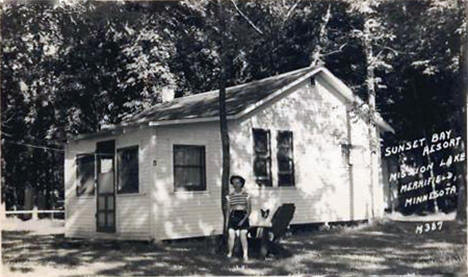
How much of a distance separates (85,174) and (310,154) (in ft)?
21.2

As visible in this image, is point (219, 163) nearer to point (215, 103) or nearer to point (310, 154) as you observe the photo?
point (215, 103)

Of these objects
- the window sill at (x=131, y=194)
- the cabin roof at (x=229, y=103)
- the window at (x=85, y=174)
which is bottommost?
the window sill at (x=131, y=194)

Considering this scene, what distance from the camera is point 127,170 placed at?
52.0ft

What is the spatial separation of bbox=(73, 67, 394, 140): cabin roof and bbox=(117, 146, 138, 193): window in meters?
0.65

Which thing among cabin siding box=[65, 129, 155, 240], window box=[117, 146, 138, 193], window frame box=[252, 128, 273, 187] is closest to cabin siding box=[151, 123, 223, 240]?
cabin siding box=[65, 129, 155, 240]

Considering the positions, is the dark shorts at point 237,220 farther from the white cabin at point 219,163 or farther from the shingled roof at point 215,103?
the shingled roof at point 215,103

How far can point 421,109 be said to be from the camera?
21016 mm

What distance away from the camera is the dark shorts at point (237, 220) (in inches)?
454

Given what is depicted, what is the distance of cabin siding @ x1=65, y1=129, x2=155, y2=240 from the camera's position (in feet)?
49.2

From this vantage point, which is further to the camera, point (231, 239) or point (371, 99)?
point (371, 99)

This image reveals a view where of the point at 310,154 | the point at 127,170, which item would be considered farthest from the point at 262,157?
the point at 127,170

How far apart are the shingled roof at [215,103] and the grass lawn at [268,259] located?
3.30 metres

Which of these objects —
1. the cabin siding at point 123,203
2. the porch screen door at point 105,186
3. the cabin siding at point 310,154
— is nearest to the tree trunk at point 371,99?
the cabin siding at point 310,154

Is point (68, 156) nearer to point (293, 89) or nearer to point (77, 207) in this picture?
point (77, 207)
